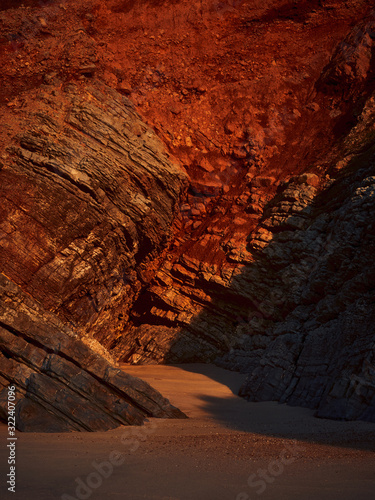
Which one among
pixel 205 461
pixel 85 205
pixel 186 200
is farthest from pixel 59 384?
pixel 186 200

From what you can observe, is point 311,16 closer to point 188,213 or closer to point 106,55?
point 106,55

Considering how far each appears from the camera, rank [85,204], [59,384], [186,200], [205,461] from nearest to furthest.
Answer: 1. [205,461]
2. [59,384]
3. [85,204]
4. [186,200]

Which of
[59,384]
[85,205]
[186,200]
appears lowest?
[59,384]

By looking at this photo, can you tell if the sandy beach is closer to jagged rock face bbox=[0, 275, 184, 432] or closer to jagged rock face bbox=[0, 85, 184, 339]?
jagged rock face bbox=[0, 275, 184, 432]

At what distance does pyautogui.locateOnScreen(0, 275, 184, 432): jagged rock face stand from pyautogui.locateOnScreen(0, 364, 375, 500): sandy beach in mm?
295

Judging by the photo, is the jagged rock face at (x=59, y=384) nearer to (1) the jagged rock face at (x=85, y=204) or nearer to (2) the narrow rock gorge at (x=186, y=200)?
(2) the narrow rock gorge at (x=186, y=200)

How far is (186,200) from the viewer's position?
1503 cm

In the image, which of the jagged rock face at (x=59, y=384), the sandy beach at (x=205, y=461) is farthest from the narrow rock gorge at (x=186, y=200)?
the sandy beach at (x=205, y=461)

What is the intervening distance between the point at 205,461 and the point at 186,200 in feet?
37.4

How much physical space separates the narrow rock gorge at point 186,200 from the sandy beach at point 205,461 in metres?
0.80

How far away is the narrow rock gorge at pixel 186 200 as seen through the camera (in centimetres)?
746

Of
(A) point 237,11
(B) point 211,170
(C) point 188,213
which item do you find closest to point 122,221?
(C) point 188,213

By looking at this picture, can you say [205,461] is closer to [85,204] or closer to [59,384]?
[59,384]

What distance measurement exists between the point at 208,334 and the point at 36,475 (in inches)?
362
